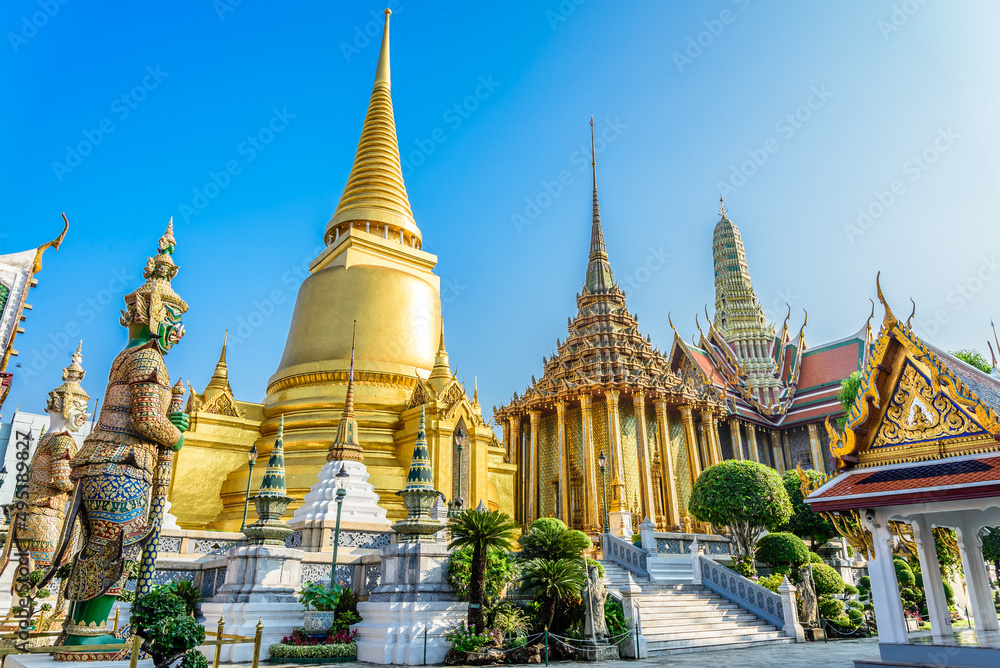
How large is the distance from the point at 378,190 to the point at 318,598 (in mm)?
19408

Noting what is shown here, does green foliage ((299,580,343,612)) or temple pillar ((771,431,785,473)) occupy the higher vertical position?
temple pillar ((771,431,785,473))

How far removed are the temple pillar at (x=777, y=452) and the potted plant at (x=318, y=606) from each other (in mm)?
29274

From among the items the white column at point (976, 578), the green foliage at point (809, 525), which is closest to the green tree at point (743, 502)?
the green foliage at point (809, 525)

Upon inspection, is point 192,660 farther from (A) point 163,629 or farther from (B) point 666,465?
(B) point 666,465

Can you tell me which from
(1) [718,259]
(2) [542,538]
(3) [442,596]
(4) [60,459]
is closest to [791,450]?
(1) [718,259]

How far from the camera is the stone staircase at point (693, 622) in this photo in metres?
12.4

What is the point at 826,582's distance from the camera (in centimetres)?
1605

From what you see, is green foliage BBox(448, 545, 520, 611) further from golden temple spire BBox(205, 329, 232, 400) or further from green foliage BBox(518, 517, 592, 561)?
golden temple spire BBox(205, 329, 232, 400)

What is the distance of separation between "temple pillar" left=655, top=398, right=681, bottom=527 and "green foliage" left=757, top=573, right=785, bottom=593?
956 cm

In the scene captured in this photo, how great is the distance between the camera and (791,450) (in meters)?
35.4

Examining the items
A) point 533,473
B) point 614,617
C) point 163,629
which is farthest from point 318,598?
point 533,473

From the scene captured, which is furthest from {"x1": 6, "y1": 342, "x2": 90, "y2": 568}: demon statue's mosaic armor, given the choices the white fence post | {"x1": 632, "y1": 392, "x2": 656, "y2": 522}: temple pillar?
{"x1": 632, "y1": 392, "x2": 656, "y2": 522}: temple pillar

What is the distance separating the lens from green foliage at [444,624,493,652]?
32.9 ft

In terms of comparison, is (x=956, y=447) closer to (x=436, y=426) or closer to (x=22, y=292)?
(x=436, y=426)
